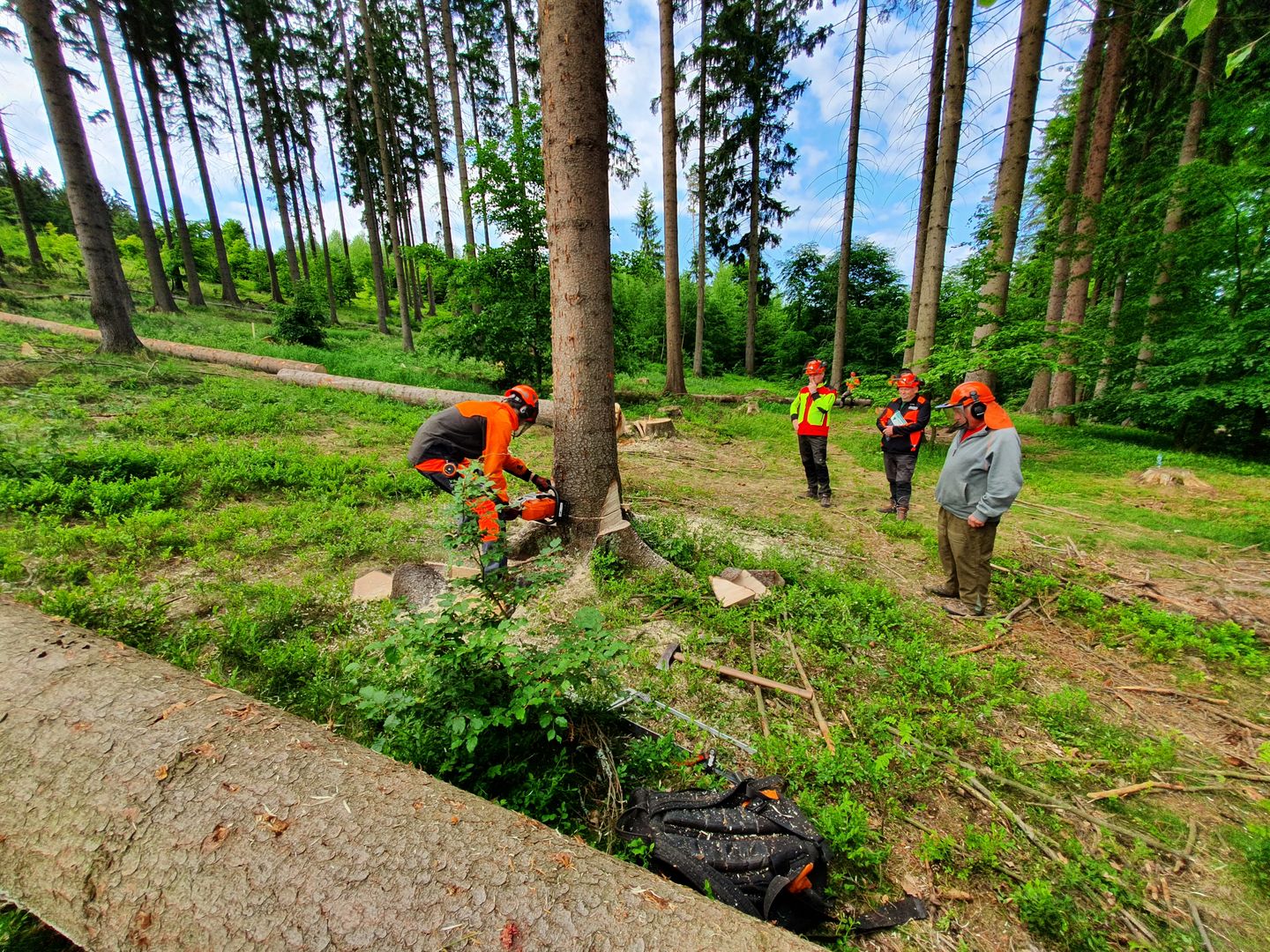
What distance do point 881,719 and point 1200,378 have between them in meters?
11.2

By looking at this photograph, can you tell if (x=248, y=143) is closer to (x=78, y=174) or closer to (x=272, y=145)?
(x=272, y=145)

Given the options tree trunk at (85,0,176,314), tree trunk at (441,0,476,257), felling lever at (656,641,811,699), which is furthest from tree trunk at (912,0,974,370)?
→ tree trunk at (85,0,176,314)

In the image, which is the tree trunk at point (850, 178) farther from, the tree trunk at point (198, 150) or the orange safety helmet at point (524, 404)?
the tree trunk at point (198, 150)

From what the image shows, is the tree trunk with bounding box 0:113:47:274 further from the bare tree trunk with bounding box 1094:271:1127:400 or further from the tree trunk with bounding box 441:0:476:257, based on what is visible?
the bare tree trunk with bounding box 1094:271:1127:400

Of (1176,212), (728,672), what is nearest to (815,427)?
(728,672)

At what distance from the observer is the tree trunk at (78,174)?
7777mm

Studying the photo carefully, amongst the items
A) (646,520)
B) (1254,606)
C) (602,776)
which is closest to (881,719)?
(602,776)

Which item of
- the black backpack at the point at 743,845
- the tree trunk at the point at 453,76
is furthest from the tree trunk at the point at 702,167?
the black backpack at the point at 743,845

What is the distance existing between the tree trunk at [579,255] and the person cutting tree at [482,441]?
1.00 feet

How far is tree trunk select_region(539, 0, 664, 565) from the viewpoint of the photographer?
11.0ft

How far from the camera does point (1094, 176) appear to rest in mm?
10461

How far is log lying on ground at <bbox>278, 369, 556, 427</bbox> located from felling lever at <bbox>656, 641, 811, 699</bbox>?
7673 millimetres

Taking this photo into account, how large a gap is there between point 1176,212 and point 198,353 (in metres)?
20.5

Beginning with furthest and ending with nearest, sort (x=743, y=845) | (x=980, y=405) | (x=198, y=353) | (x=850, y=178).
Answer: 1. (x=850, y=178)
2. (x=198, y=353)
3. (x=980, y=405)
4. (x=743, y=845)
